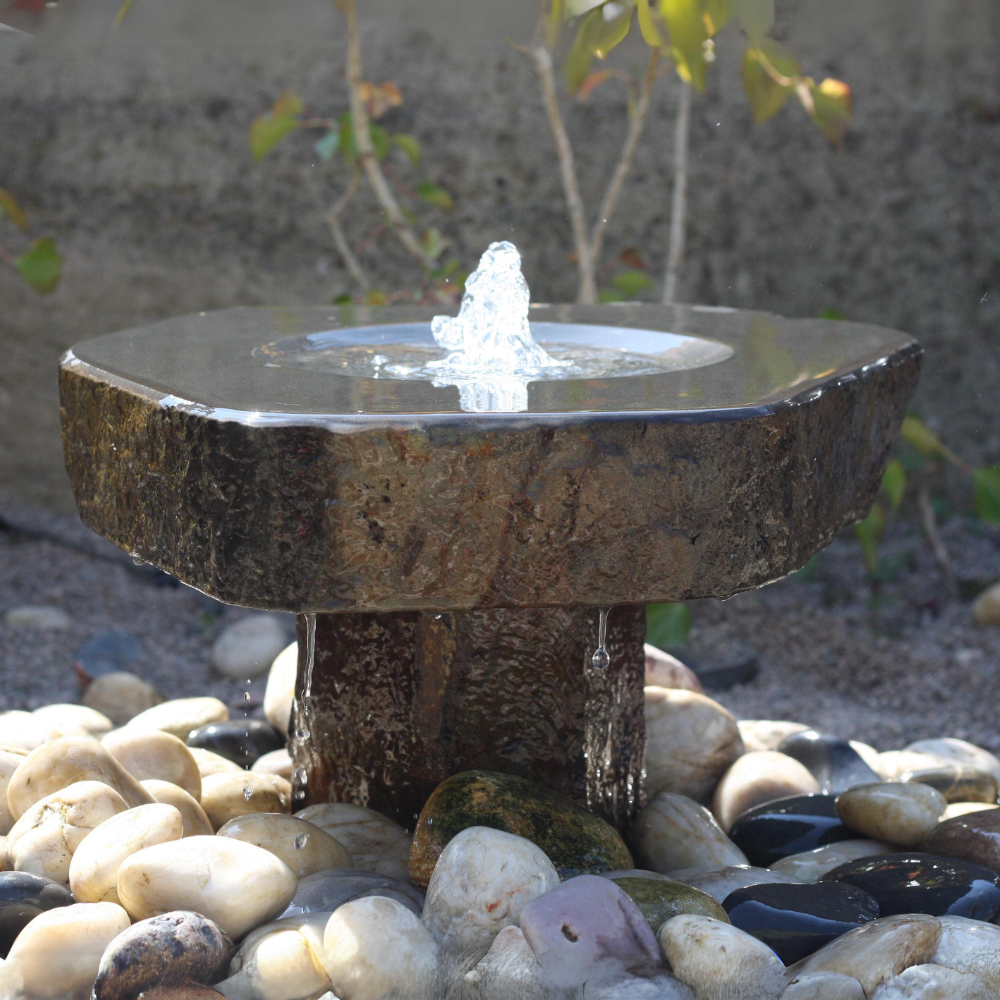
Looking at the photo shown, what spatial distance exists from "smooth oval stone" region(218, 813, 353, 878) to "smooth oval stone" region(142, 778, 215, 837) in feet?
0.29

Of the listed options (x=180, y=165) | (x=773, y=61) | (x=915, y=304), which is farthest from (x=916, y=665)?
(x=180, y=165)

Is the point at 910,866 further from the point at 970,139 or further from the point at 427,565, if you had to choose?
the point at 970,139

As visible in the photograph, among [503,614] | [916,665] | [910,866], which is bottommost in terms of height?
[916,665]

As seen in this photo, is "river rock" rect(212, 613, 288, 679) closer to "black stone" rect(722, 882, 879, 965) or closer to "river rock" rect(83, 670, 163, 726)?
"river rock" rect(83, 670, 163, 726)

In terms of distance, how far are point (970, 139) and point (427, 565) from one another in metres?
3.28

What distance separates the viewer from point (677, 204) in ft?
11.0

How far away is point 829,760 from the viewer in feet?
7.11

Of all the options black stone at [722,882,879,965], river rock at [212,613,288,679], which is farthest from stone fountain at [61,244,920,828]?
river rock at [212,613,288,679]

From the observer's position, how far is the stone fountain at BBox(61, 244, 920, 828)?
1.17 m

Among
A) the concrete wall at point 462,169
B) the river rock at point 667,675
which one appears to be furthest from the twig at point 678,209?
the river rock at point 667,675

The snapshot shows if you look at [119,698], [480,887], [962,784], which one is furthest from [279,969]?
[119,698]

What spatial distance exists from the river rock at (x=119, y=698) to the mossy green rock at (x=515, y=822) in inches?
50.3

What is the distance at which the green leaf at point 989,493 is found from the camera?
3072 millimetres

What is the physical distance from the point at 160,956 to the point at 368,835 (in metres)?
0.43
